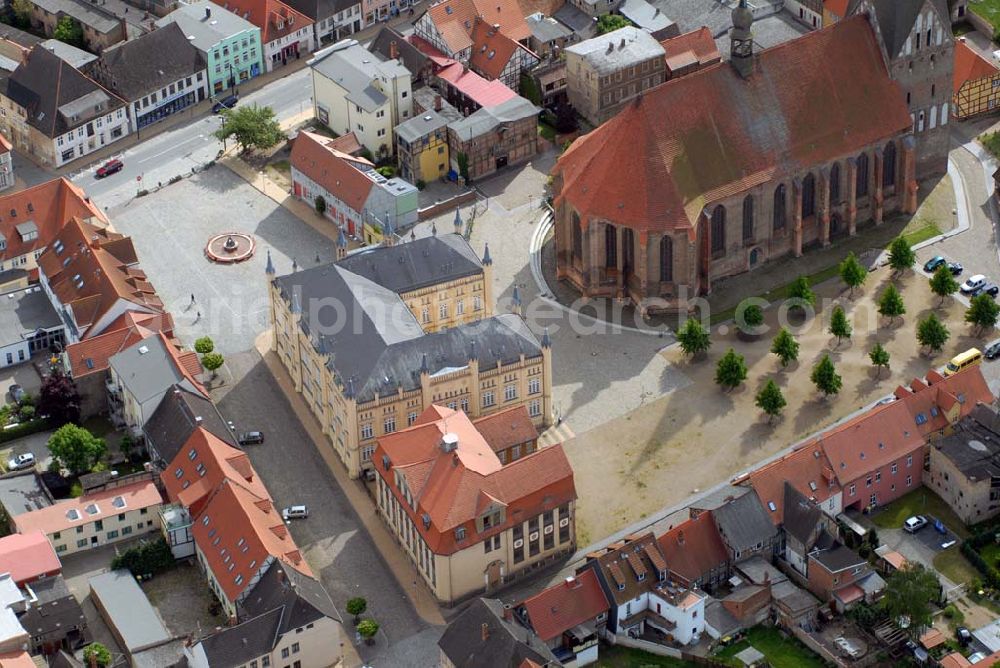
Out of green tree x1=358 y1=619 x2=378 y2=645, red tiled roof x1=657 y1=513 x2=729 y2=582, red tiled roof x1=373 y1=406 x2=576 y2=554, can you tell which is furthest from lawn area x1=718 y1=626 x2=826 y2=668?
green tree x1=358 y1=619 x2=378 y2=645

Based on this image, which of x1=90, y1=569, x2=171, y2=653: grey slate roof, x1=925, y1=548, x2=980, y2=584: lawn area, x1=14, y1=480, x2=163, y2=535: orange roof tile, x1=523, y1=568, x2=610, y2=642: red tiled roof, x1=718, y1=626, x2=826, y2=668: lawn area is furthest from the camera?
x1=14, y1=480, x2=163, y2=535: orange roof tile

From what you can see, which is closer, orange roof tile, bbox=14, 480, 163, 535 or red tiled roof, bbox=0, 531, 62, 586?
red tiled roof, bbox=0, 531, 62, 586

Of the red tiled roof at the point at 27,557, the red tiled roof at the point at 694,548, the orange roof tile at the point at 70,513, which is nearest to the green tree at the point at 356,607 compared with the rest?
the orange roof tile at the point at 70,513

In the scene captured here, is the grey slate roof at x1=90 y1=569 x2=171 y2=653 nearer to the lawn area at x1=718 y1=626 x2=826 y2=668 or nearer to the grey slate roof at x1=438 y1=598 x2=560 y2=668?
the grey slate roof at x1=438 y1=598 x2=560 y2=668

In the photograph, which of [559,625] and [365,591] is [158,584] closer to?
[365,591]

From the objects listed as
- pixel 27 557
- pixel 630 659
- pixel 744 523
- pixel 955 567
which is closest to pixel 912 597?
pixel 955 567

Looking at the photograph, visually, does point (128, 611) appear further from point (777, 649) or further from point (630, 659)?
point (777, 649)

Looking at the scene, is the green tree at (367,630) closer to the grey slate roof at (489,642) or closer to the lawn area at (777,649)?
the grey slate roof at (489,642)
